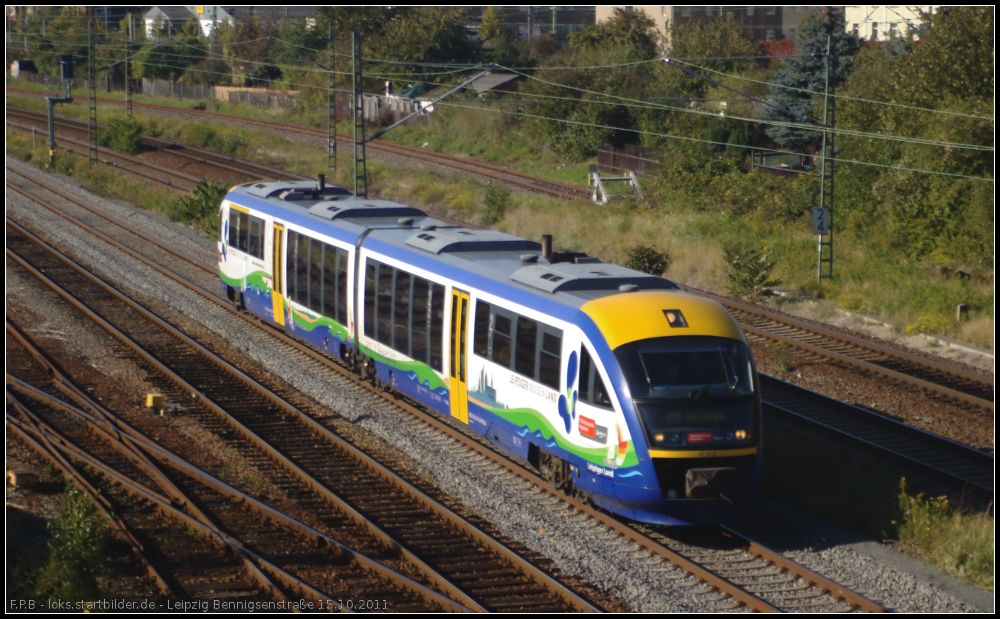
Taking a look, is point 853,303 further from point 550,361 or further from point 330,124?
point 330,124

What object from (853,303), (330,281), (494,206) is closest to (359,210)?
(330,281)

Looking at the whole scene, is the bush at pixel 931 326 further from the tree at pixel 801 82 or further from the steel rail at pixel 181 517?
the tree at pixel 801 82

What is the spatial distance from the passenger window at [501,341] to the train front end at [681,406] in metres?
1.65

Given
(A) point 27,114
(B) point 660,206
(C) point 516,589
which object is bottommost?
(C) point 516,589

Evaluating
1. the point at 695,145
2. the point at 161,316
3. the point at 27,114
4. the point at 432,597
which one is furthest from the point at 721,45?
the point at 432,597

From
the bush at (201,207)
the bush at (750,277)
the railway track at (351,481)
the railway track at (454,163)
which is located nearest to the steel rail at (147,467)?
the railway track at (351,481)

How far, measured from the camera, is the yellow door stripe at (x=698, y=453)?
34.8ft

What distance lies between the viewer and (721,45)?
2404 inches

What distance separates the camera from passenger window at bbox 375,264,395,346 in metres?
15.8

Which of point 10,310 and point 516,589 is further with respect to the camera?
point 10,310

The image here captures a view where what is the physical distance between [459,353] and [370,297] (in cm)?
303

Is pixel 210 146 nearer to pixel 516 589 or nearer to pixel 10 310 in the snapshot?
pixel 10 310

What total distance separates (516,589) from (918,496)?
501 centimetres

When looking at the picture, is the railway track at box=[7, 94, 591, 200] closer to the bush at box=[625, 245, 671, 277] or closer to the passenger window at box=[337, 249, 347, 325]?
the bush at box=[625, 245, 671, 277]
